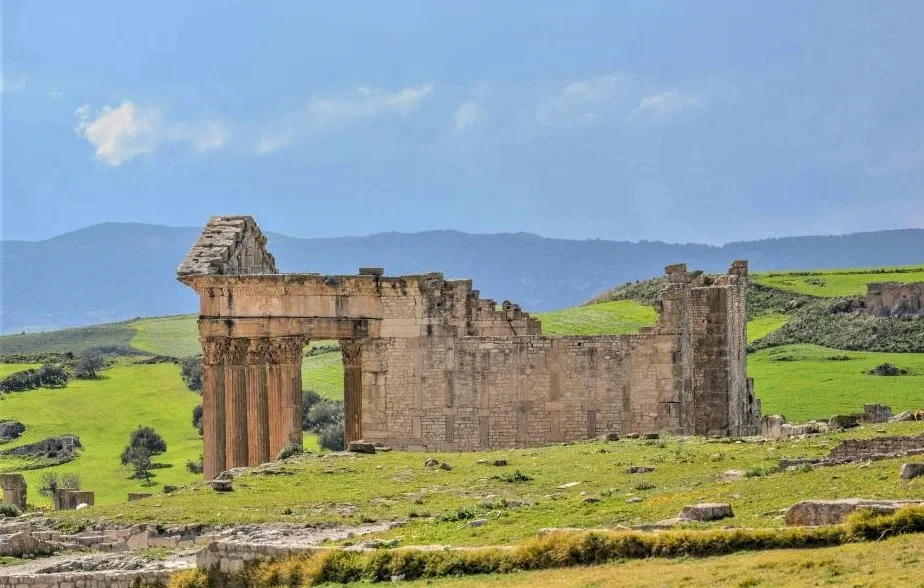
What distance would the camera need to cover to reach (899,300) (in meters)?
90.1

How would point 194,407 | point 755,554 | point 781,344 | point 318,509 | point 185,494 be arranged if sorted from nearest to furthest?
1. point 755,554
2. point 318,509
3. point 185,494
4. point 781,344
5. point 194,407

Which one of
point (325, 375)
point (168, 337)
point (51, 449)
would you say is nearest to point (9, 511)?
point (51, 449)

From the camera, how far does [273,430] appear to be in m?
44.3

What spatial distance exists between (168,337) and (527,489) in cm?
12472

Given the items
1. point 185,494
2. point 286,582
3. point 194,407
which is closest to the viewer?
point 286,582

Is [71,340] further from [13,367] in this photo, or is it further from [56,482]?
[56,482]

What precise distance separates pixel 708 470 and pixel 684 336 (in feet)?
34.2

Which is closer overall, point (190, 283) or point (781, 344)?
point (190, 283)

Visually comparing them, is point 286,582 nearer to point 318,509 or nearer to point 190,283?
point 318,509

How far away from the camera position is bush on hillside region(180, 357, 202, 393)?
325ft

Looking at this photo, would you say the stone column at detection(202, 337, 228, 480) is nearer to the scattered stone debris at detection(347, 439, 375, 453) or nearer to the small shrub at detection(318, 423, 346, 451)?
the scattered stone debris at detection(347, 439, 375, 453)

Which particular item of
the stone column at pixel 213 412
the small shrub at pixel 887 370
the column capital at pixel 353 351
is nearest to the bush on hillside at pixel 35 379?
the small shrub at pixel 887 370

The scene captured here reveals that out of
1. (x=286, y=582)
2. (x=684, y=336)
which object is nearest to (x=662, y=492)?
(x=286, y=582)

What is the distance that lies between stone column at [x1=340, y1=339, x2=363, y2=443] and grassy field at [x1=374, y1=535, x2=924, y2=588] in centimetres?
2118
